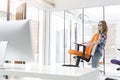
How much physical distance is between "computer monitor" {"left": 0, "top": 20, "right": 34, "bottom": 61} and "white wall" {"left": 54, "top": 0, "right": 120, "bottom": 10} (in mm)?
4591

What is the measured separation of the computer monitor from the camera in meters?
1.62

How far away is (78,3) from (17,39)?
4.77 metres

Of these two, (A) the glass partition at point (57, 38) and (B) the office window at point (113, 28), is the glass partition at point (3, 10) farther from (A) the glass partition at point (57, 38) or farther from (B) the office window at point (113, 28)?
(B) the office window at point (113, 28)

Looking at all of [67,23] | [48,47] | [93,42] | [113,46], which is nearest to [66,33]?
[67,23]

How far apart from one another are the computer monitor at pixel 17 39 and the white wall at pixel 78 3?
459cm

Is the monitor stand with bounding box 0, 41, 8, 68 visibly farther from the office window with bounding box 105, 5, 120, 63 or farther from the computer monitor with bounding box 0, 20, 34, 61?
the office window with bounding box 105, 5, 120, 63

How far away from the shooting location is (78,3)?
619 centimetres

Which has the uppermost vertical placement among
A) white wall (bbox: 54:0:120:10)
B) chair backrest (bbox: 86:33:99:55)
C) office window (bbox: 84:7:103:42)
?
white wall (bbox: 54:0:120:10)

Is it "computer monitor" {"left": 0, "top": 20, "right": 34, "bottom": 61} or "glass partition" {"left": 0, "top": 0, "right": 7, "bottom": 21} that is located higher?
"glass partition" {"left": 0, "top": 0, "right": 7, "bottom": 21}

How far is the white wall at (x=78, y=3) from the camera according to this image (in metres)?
5.80

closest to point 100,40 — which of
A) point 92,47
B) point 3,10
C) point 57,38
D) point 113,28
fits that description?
point 92,47

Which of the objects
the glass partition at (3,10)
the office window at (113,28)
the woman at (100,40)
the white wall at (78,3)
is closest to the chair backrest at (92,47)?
the woman at (100,40)

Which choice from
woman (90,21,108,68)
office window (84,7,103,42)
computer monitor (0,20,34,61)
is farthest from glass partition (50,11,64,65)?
computer monitor (0,20,34,61)

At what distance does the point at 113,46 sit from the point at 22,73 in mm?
5491
